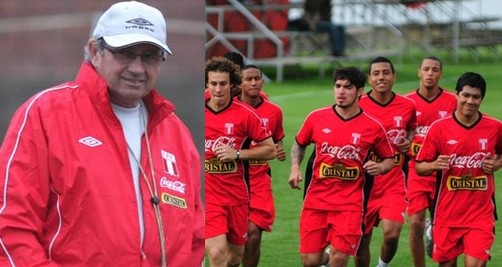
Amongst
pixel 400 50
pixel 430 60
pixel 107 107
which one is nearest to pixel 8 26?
pixel 107 107

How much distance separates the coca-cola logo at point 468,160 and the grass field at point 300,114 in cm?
245

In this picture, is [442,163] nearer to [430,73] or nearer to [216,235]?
[216,235]

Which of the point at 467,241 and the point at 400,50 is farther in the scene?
the point at 400,50

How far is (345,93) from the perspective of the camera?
10625mm

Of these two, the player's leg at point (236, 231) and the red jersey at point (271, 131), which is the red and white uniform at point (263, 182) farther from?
the player's leg at point (236, 231)

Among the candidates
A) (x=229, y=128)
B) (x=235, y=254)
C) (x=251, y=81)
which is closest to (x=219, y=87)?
(x=229, y=128)

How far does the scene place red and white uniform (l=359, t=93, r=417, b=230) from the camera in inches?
447

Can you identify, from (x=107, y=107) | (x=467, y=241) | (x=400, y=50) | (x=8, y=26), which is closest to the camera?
(x=8, y=26)

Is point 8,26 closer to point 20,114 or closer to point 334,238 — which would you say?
point 20,114

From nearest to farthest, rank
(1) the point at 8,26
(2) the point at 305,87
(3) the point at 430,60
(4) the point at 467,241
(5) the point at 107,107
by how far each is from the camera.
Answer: (1) the point at 8,26
(5) the point at 107,107
(4) the point at 467,241
(3) the point at 430,60
(2) the point at 305,87

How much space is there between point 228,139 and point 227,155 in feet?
1.08

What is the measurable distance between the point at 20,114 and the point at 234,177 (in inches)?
281

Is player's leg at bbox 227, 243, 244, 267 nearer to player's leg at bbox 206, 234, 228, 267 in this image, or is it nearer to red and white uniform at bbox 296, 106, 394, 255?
player's leg at bbox 206, 234, 228, 267

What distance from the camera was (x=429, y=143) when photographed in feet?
34.2
